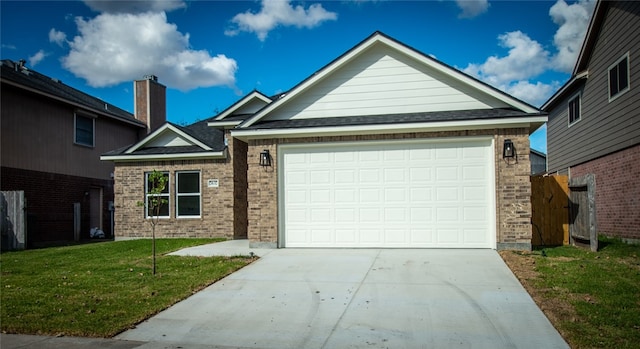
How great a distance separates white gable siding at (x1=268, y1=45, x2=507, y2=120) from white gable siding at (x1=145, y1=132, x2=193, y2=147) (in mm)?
6044

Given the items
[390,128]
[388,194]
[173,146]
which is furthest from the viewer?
[173,146]

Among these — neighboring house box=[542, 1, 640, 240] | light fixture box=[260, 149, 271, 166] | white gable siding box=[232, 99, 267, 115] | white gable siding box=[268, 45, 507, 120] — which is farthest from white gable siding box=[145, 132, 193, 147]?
neighboring house box=[542, 1, 640, 240]

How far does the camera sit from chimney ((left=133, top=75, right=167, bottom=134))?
25.5 meters

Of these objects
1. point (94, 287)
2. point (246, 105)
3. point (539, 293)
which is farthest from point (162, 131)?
point (539, 293)

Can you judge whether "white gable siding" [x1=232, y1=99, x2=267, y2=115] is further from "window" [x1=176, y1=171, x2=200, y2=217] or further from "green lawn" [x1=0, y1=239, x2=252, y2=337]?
"green lawn" [x1=0, y1=239, x2=252, y2=337]

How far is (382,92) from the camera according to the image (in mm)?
12805

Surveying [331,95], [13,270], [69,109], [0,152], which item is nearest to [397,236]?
[331,95]

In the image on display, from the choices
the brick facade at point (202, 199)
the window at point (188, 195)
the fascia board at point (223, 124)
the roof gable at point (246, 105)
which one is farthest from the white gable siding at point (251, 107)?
the window at point (188, 195)

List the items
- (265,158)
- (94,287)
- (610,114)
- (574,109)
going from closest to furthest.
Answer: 1. (94,287)
2. (265,158)
3. (610,114)
4. (574,109)

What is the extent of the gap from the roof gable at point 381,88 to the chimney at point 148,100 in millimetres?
14597

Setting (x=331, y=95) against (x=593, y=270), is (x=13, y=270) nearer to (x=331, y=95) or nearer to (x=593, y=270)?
(x=331, y=95)

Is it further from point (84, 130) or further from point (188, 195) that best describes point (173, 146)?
point (84, 130)

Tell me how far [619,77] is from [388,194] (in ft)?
26.8

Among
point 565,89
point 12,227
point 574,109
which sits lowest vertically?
point 12,227
